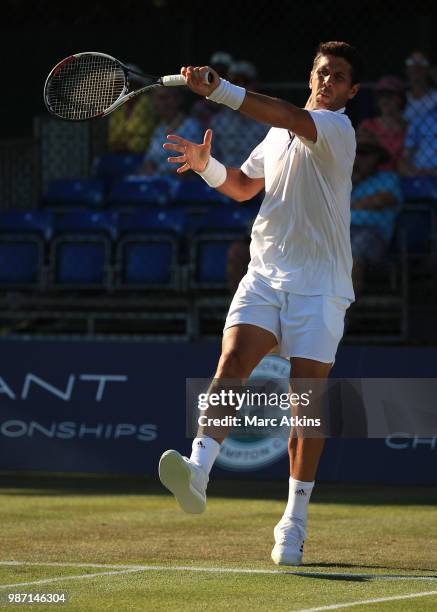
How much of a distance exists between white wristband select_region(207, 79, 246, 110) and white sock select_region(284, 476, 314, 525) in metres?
1.84

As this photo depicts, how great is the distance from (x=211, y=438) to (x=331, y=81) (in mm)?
1764

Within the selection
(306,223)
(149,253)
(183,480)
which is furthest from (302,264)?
(149,253)

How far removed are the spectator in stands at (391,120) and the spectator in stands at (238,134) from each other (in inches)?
40.4

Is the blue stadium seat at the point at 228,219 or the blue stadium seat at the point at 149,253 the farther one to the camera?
the blue stadium seat at the point at 149,253

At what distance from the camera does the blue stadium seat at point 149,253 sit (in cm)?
1216

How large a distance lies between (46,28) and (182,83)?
11.6 metres

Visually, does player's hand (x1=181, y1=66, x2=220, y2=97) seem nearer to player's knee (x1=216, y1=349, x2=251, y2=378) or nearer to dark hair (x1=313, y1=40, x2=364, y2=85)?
dark hair (x1=313, y1=40, x2=364, y2=85)

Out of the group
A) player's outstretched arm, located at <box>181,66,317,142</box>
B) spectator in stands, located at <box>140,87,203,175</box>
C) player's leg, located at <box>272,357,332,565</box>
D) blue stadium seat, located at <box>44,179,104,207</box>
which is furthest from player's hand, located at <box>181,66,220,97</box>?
blue stadium seat, located at <box>44,179,104,207</box>

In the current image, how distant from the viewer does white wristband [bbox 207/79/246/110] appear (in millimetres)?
5625

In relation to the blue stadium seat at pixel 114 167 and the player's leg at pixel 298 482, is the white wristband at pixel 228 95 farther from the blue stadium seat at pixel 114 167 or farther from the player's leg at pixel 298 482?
the blue stadium seat at pixel 114 167

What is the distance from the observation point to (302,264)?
20.7 feet

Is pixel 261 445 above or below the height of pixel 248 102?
below

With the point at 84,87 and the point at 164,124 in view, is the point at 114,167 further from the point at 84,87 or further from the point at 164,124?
the point at 84,87
